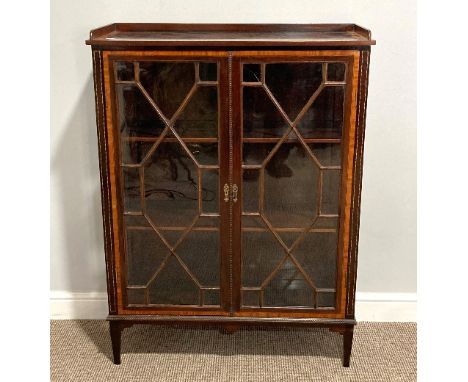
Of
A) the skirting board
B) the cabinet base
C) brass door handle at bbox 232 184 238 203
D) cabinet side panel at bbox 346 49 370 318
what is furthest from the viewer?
the skirting board

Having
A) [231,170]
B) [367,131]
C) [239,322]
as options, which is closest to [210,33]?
[231,170]

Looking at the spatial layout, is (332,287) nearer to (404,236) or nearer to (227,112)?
(404,236)

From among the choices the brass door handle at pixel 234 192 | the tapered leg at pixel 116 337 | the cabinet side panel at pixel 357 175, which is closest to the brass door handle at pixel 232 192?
the brass door handle at pixel 234 192

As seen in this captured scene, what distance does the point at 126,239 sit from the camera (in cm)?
197

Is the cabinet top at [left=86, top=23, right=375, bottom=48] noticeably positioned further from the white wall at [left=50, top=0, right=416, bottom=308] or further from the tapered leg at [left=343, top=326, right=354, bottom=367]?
the tapered leg at [left=343, top=326, right=354, bottom=367]

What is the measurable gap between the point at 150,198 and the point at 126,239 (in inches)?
6.1

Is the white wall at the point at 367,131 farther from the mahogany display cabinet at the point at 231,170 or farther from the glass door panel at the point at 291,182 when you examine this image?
the glass door panel at the point at 291,182

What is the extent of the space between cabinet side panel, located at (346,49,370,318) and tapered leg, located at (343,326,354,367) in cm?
6

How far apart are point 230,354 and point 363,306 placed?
0.55 metres

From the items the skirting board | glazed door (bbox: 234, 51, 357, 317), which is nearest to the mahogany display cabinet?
glazed door (bbox: 234, 51, 357, 317)

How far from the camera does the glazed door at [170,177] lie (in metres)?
1.82

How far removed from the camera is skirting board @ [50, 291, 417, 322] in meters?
2.36
